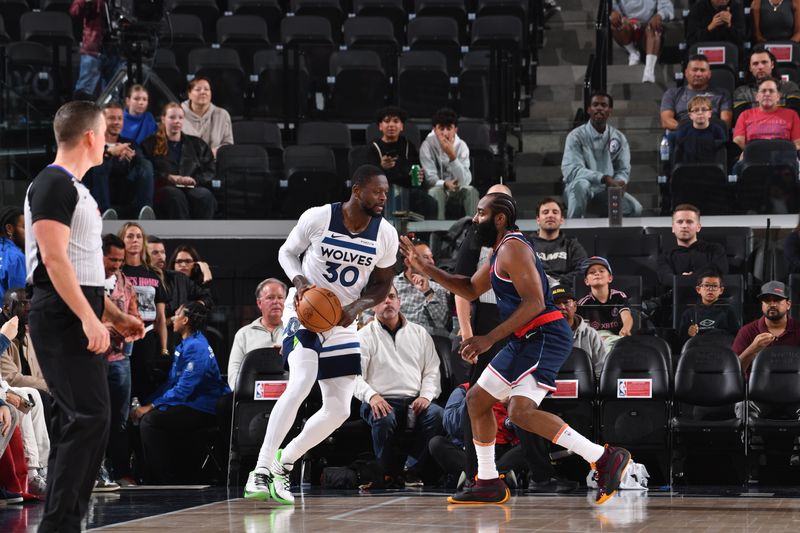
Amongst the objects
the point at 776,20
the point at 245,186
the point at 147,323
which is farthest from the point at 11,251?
the point at 776,20

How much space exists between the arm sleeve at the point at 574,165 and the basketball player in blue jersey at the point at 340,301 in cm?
548

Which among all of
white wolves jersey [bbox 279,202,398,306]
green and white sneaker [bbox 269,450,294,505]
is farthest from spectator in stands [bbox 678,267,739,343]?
green and white sneaker [bbox 269,450,294,505]

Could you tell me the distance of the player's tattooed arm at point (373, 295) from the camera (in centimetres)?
795

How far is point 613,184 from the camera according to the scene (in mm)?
13258

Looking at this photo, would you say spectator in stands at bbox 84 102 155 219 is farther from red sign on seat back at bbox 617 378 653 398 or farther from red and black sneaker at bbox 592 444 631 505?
red and black sneaker at bbox 592 444 631 505

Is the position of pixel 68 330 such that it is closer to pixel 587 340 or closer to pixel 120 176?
pixel 587 340

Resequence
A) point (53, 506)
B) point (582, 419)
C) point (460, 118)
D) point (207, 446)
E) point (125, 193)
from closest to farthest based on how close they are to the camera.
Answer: point (53, 506) → point (582, 419) → point (207, 446) → point (125, 193) → point (460, 118)

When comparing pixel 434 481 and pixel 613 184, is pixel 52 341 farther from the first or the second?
pixel 613 184

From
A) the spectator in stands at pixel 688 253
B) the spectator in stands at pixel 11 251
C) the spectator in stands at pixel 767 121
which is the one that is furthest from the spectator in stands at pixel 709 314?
the spectator in stands at pixel 11 251

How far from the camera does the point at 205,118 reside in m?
14.1

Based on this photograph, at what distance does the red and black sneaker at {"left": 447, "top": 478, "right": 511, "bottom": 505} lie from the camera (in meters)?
7.89

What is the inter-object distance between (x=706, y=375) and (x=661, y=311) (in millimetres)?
1806

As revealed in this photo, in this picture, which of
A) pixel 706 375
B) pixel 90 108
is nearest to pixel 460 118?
pixel 706 375

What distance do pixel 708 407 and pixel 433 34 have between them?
799cm
